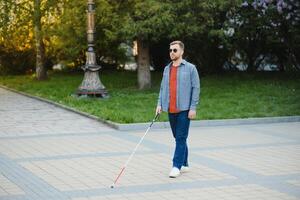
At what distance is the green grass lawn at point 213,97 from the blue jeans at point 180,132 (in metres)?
5.15

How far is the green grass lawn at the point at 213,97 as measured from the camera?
15617 millimetres

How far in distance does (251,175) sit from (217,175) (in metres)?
0.46

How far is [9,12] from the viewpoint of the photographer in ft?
88.5

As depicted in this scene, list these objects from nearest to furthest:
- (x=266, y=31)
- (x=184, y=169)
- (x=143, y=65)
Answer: (x=184, y=169) → (x=143, y=65) → (x=266, y=31)

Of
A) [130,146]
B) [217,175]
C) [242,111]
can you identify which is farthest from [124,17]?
[217,175]

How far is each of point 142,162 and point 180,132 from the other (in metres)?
1.35

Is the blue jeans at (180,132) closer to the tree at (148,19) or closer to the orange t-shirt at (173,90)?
the orange t-shirt at (173,90)

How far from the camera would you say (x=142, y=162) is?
10086mm

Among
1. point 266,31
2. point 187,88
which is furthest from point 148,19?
point 187,88

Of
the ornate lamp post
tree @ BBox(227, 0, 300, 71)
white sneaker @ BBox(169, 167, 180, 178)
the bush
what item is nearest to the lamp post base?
the ornate lamp post

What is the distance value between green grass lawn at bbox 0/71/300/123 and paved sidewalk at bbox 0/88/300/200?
0.95 m

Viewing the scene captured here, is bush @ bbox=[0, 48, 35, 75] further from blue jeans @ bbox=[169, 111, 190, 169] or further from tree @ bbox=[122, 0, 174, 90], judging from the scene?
blue jeans @ bbox=[169, 111, 190, 169]

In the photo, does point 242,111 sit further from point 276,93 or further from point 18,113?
point 18,113

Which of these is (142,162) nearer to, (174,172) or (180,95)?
(174,172)
